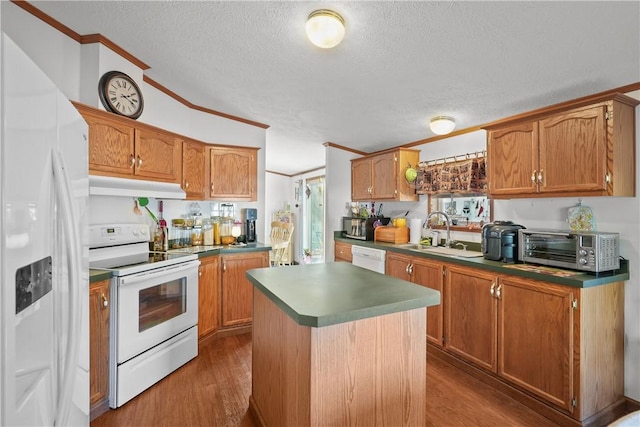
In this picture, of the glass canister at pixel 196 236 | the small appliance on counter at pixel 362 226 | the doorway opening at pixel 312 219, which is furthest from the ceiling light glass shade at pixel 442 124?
the doorway opening at pixel 312 219

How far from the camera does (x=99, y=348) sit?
2021 mm

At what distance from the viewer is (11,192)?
0.65m

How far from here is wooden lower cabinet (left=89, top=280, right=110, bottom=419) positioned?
6.45 ft

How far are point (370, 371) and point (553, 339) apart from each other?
4.62 ft

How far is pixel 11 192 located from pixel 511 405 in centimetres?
282

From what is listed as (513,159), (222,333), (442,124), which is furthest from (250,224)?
(513,159)

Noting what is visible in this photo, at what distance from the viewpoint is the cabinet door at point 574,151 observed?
205cm

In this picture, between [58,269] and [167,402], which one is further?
[167,402]

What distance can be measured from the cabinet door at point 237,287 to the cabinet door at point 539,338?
2231mm

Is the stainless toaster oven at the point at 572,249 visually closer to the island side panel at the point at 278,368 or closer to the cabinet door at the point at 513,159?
the cabinet door at the point at 513,159

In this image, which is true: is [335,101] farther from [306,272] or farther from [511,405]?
[511,405]

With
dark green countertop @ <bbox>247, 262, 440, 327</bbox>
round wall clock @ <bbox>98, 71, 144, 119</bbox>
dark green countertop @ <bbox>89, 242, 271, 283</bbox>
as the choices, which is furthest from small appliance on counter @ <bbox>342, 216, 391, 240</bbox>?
round wall clock @ <bbox>98, 71, 144, 119</bbox>

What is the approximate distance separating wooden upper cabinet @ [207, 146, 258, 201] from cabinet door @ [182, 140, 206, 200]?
0.31 ft

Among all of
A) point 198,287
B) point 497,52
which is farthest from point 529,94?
point 198,287
